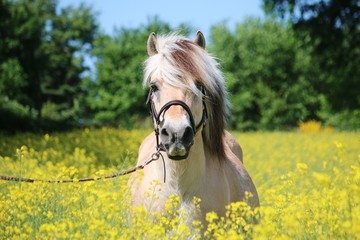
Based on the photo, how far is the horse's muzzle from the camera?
13.7ft

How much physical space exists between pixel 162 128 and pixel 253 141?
17015 millimetres

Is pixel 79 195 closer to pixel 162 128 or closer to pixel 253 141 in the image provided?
pixel 162 128

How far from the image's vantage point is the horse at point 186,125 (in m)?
4.36


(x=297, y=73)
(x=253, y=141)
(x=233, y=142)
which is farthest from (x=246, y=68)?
(x=233, y=142)

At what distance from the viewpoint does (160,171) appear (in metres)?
4.81

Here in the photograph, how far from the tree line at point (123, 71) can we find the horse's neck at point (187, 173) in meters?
24.8

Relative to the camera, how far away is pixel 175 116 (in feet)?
14.0

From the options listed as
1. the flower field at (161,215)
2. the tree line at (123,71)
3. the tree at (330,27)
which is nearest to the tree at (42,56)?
the tree line at (123,71)

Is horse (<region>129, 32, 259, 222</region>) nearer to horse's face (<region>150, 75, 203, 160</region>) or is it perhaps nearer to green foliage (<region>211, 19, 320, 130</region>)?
horse's face (<region>150, 75, 203, 160</region>)

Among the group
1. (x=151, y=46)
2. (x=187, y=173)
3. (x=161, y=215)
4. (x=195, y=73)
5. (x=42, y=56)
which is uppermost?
(x=151, y=46)

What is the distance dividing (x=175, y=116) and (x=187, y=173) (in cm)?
63

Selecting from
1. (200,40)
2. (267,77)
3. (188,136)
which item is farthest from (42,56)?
(188,136)

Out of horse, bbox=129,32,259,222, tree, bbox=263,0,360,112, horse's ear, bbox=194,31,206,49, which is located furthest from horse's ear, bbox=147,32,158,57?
tree, bbox=263,0,360,112

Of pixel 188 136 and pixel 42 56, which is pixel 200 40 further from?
pixel 42 56
